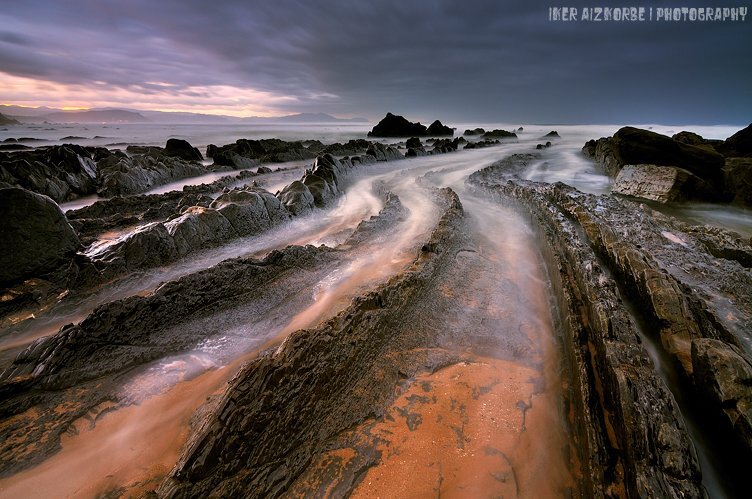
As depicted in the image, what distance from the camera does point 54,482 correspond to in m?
1.86

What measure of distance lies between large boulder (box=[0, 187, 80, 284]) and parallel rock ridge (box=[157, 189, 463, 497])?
12.5ft

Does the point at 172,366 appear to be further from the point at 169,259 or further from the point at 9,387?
the point at 169,259

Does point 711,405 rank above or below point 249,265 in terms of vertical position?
below

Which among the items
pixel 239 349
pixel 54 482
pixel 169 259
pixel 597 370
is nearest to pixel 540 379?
pixel 597 370

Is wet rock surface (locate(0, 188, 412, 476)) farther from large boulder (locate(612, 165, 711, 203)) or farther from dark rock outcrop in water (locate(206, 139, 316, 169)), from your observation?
dark rock outcrop in water (locate(206, 139, 316, 169))

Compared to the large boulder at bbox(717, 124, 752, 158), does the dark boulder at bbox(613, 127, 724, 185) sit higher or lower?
lower

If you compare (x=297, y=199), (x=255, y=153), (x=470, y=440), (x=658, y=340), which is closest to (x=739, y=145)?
(x=658, y=340)

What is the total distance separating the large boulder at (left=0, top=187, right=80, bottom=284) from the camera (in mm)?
3799

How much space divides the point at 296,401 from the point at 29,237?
14.3 ft

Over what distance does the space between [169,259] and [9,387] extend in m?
2.64

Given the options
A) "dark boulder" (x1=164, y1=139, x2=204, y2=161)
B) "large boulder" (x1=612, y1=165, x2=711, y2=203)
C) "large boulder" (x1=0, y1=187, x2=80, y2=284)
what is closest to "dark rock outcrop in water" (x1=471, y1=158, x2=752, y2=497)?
"large boulder" (x1=612, y1=165, x2=711, y2=203)

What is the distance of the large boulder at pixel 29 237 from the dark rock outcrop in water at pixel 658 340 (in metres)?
6.06

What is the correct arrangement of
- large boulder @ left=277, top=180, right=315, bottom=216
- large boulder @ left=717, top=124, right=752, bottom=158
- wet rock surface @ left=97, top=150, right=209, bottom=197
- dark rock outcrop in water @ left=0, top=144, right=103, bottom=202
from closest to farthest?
large boulder @ left=277, top=180, right=315, bottom=216, dark rock outcrop in water @ left=0, top=144, right=103, bottom=202, wet rock surface @ left=97, top=150, right=209, bottom=197, large boulder @ left=717, top=124, right=752, bottom=158

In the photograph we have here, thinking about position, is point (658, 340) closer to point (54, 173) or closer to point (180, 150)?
point (54, 173)
